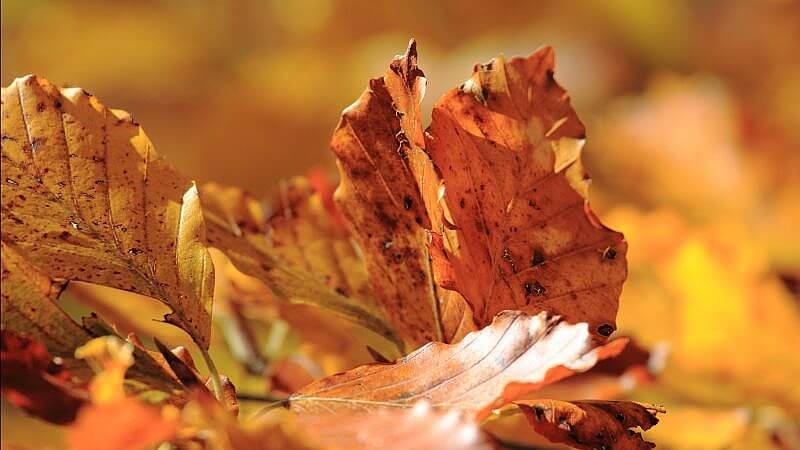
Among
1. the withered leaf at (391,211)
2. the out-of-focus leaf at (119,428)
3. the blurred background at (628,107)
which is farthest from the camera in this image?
the blurred background at (628,107)

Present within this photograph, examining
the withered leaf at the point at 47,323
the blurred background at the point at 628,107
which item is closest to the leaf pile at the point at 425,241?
the withered leaf at the point at 47,323

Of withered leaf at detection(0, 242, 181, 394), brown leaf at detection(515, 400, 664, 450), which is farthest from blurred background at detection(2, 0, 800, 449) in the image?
withered leaf at detection(0, 242, 181, 394)

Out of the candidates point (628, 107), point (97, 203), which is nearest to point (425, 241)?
point (97, 203)

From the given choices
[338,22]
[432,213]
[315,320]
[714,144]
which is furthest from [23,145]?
[338,22]

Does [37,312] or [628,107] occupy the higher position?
[628,107]

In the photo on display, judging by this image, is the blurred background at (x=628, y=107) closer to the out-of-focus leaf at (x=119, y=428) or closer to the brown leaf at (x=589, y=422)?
the brown leaf at (x=589, y=422)

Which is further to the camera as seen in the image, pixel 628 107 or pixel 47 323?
pixel 628 107

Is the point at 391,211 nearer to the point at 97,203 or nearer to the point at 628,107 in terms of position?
the point at 97,203
